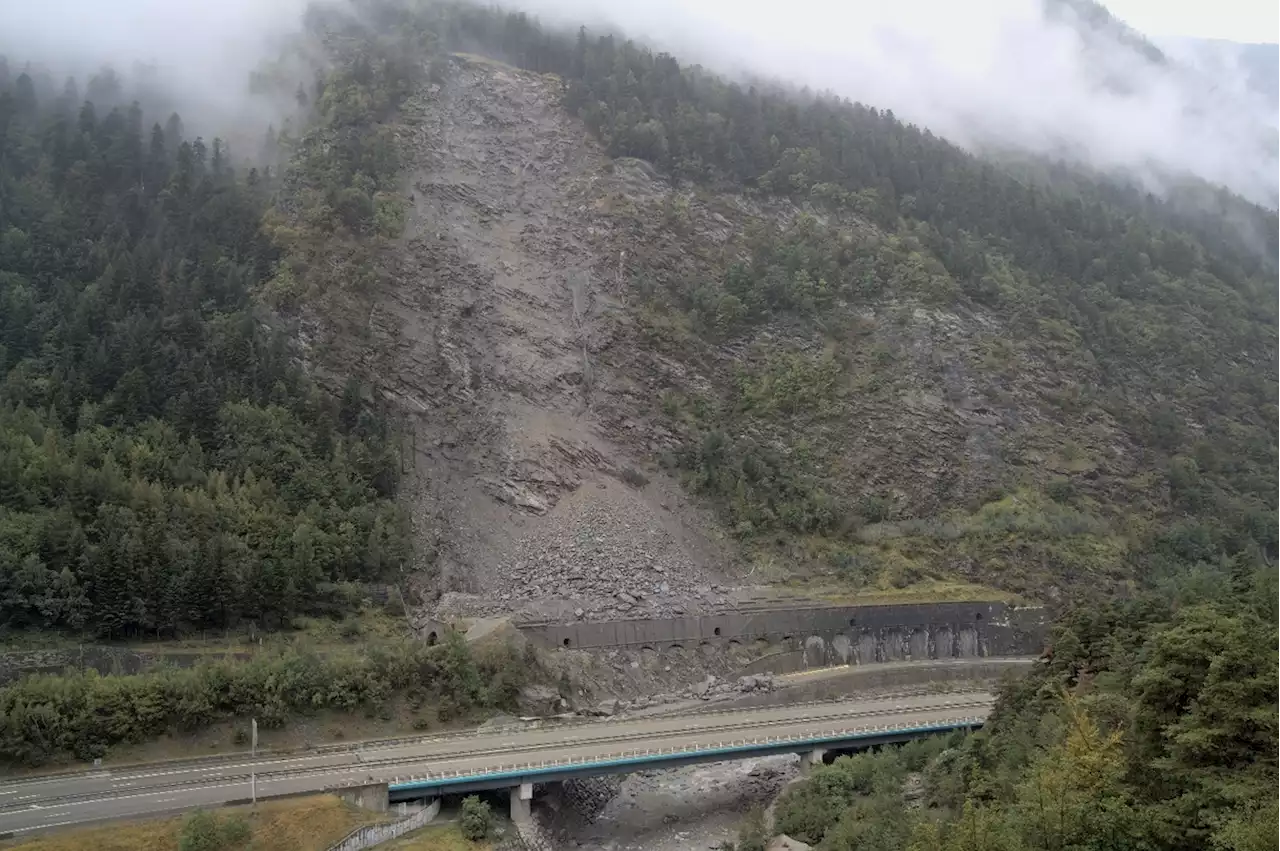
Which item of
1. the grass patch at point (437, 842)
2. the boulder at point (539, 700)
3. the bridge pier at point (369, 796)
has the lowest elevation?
the boulder at point (539, 700)

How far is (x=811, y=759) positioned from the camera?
126 feet

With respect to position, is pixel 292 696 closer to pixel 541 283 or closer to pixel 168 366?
pixel 168 366

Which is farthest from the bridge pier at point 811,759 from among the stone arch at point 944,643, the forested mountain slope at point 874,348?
the stone arch at point 944,643

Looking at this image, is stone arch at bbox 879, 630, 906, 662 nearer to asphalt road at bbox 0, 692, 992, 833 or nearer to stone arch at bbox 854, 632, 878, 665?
stone arch at bbox 854, 632, 878, 665

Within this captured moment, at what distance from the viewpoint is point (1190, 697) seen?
60.7 ft

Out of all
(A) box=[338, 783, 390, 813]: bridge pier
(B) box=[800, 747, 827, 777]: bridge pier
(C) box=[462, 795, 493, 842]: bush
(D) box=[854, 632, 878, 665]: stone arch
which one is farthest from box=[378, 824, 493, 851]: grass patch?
(D) box=[854, 632, 878, 665]: stone arch

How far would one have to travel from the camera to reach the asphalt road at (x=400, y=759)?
27.4 m

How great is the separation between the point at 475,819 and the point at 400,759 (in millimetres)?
4317

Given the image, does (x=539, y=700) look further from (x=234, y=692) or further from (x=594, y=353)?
(x=594, y=353)

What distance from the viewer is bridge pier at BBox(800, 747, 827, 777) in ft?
126

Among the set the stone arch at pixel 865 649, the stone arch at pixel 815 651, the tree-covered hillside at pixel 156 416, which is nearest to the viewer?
the tree-covered hillside at pixel 156 416

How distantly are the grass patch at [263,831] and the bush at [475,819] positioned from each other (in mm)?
2731

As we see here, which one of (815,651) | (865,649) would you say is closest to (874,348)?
(865,649)

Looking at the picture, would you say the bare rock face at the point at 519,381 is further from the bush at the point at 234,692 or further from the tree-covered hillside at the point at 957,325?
the bush at the point at 234,692
